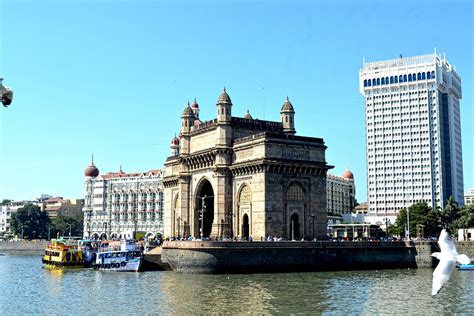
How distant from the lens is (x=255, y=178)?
72.1 m

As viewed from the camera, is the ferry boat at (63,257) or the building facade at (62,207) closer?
the ferry boat at (63,257)

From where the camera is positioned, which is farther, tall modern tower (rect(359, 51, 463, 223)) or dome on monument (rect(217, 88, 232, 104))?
tall modern tower (rect(359, 51, 463, 223))

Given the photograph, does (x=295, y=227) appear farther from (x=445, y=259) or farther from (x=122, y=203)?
(x=122, y=203)

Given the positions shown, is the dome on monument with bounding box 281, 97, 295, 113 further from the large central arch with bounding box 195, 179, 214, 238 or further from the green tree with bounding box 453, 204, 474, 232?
the green tree with bounding box 453, 204, 474, 232

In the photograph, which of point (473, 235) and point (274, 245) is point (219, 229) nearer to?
point (274, 245)

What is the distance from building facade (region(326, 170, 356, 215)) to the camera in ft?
514

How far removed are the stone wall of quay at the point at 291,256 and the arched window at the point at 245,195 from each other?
38.3 feet

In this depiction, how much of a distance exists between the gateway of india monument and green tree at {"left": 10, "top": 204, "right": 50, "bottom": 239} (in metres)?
84.8

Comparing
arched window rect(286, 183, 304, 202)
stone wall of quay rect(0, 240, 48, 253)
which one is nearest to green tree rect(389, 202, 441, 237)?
arched window rect(286, 183, 304, 202)

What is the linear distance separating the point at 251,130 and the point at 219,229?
1400 cm

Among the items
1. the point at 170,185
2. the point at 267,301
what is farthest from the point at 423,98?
the point at 267,301

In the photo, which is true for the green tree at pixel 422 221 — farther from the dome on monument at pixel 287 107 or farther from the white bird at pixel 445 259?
the white bird at pixel 445 259

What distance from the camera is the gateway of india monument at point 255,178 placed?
71.2 metres

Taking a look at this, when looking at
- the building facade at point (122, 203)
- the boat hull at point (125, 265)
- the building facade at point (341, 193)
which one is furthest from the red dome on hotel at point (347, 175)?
the boat hull at point (125, 265)
